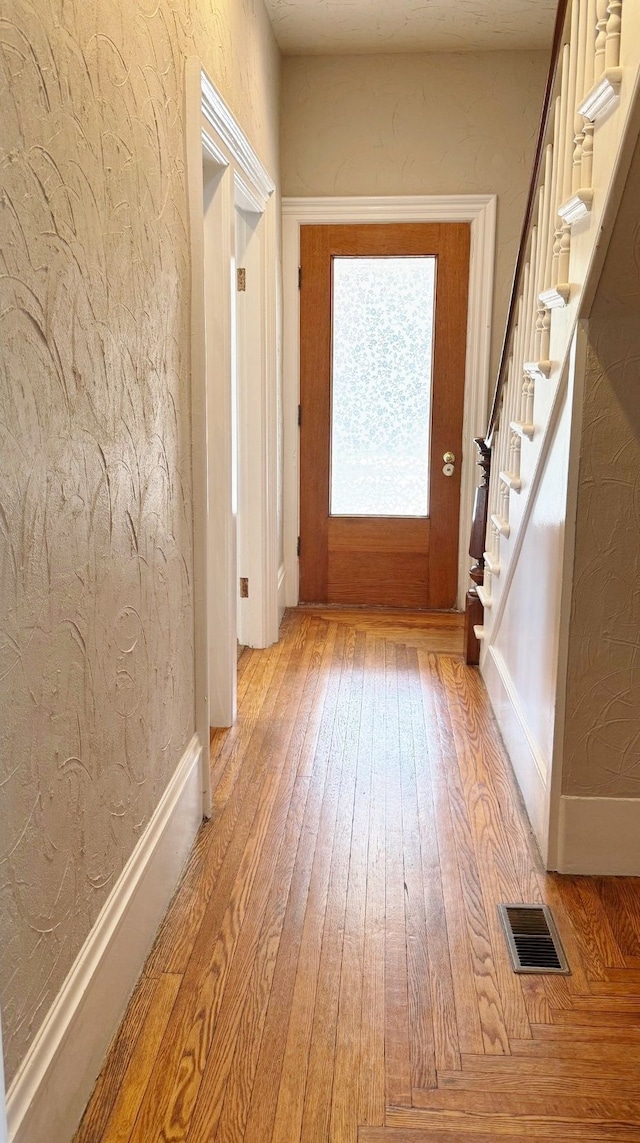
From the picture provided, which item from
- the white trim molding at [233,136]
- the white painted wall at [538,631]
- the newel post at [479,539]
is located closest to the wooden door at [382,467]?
the white trim molding at [233,136]

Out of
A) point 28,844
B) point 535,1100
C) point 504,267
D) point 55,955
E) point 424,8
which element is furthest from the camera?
point 504,267

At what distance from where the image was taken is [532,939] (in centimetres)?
216

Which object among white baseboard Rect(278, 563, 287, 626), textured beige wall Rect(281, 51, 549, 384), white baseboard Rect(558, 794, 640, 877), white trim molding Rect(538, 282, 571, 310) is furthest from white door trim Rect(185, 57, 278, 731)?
white baseboard Rect(558, 794, 640, 877)

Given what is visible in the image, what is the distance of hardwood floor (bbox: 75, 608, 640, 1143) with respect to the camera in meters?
1.65

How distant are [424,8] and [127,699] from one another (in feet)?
11.2

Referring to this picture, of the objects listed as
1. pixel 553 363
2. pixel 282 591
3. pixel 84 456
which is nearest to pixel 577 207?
pixel 553 363

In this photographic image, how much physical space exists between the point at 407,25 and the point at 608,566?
304 centimetres

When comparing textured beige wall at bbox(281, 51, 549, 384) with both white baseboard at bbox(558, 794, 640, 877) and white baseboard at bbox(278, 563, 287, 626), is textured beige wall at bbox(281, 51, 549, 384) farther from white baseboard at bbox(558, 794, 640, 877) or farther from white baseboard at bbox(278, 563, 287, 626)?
white baseboard at bbox(558, 794, 640, 877)

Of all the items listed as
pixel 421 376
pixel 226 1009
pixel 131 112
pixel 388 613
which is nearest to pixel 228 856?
pixel 226 1009

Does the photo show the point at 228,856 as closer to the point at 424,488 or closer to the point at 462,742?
the point at 462,742

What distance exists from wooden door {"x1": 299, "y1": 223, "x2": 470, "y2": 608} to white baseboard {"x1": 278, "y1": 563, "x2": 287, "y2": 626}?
0.36ft

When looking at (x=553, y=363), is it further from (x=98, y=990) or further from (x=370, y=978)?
(x=98, y=990)

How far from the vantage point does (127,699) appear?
1945mm

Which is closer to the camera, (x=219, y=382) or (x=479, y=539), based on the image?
(x=219, y=382)
